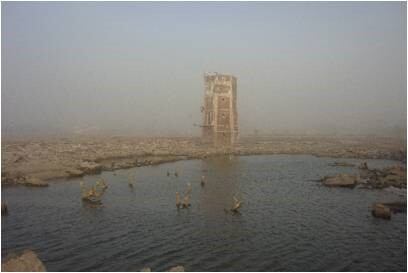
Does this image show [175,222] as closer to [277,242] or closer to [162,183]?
[277,242]

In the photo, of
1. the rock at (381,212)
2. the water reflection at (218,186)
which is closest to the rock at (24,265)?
the water reflection at (218,186)

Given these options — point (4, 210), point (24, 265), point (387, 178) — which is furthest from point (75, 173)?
point (387, 178)

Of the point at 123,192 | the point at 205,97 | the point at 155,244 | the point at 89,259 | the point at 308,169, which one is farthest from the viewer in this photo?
the point at 205,97

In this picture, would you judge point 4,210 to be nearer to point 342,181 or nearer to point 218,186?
point 218,186

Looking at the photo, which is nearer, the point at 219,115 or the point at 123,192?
the point at 123,192

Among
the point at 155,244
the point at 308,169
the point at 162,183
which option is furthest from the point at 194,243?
the point at 308,169

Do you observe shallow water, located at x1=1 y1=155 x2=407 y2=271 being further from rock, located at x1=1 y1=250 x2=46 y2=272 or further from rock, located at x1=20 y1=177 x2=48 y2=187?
rock, located at x1=1 y1=250 x2=46 y2=272
